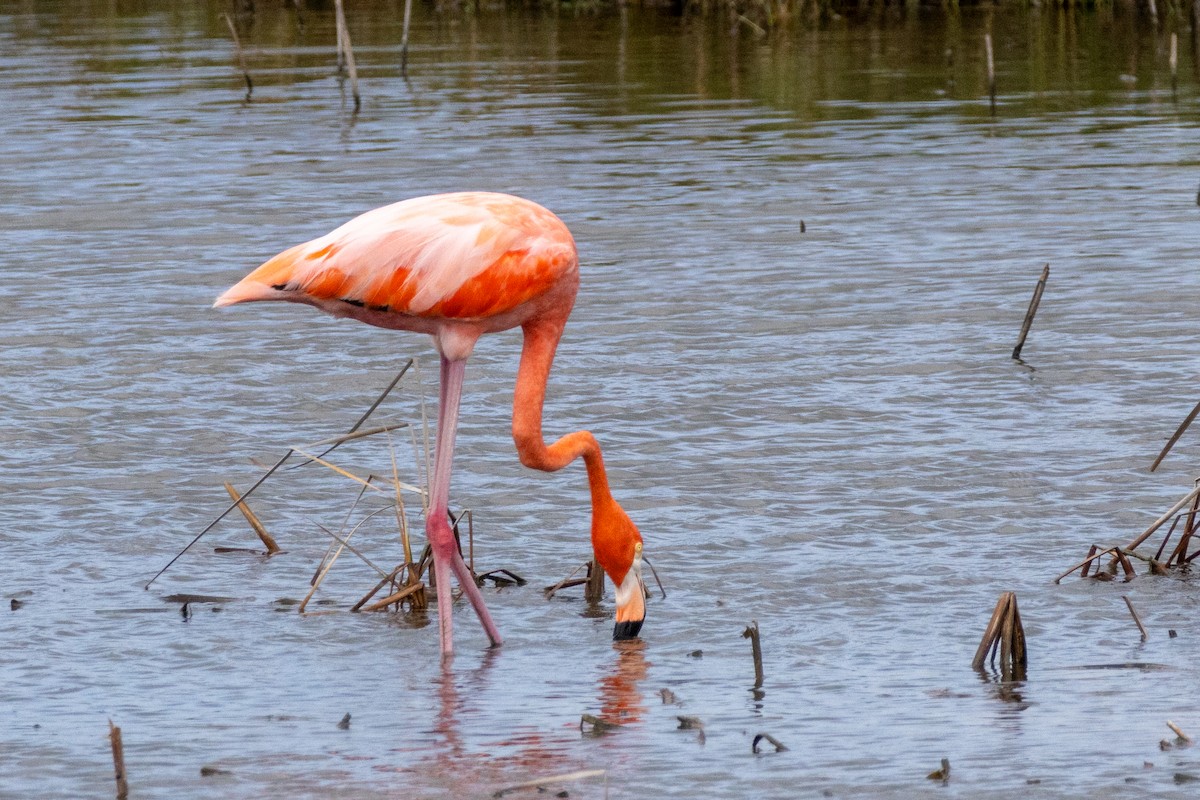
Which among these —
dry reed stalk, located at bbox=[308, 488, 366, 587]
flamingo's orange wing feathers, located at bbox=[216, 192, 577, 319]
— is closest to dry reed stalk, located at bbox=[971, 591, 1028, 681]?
flamingo's orange wing feathers, located at bbox=[216, 192, 577, 319]

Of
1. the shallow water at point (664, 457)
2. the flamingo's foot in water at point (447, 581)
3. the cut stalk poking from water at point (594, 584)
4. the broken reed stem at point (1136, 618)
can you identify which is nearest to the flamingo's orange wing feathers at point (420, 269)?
the flamingo's foot in water at point (447, 581)

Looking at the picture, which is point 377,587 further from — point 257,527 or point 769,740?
point 769,740

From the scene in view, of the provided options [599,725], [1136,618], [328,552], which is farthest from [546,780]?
[328,552]

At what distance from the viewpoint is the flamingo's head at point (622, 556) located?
624cm

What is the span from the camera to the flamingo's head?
6.24 metres

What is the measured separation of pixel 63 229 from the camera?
49.1 ft

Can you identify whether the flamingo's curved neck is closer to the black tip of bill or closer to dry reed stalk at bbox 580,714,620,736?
the black tip of bill

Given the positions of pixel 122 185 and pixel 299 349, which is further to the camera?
pixel 122 185

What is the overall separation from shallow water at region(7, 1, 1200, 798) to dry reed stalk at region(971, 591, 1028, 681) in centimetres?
11

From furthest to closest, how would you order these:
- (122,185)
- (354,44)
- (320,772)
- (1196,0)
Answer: (354,44), (1196,0), (122,185), (320,772)

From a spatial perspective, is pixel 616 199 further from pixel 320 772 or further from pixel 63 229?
pixel 320 772

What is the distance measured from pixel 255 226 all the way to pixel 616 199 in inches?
122

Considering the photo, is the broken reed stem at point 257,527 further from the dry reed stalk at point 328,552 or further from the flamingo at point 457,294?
the flamingo at point 457,294

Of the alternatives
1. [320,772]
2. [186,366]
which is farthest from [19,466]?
[320,772]
